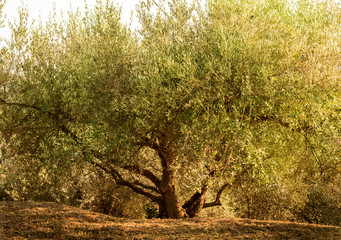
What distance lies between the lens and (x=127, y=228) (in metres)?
10.4

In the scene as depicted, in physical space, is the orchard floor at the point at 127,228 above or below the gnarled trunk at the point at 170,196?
below

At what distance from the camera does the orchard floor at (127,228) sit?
9.55 m

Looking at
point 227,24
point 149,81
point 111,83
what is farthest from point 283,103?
point 111,83

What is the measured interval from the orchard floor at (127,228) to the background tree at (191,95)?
1.48 metres

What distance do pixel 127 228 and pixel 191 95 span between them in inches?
188

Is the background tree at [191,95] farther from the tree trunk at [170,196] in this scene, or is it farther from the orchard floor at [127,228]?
the orchard floor at [127,228]

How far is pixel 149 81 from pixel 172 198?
→ 5.82 m

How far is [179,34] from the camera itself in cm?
1168

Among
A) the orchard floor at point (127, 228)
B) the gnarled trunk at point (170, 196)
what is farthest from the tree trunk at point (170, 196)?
the orchard floor at point (127, 228)

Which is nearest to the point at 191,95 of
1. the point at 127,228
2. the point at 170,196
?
the point at 127,228

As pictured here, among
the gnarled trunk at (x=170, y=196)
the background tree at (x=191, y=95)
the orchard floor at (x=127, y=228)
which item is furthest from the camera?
the gnarled trunk at (x=170, y=196)

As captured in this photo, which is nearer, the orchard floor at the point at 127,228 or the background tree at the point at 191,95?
the background tree at the point at 191,95

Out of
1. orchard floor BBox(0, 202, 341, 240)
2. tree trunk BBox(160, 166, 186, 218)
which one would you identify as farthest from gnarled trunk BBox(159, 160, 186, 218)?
orchard floor BBox(0, 202, 341, 240)

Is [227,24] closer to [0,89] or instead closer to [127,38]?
[127,38]
